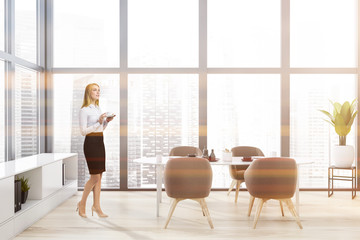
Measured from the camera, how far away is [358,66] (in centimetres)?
594

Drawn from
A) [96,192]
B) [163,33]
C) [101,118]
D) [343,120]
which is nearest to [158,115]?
[163,33]

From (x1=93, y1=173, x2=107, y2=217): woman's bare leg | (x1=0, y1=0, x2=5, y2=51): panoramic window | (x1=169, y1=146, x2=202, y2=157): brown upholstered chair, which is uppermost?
(x1=0, y1=0, x2=5, y2=51): panoramic window

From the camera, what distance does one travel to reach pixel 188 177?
3627 millimetres

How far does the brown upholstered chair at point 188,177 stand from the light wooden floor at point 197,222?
40 centimetres

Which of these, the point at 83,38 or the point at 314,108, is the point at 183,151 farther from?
the point at 83,38

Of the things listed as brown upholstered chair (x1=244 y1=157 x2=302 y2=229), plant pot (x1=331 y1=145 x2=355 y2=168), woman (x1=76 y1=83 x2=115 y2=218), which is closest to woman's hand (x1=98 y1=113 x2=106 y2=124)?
woman (x1=76 y1=83 x2=115 y2=218)

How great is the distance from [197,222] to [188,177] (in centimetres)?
70

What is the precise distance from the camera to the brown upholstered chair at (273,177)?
3586 mm

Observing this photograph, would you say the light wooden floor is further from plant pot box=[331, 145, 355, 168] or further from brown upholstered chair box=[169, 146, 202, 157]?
brown upholstered chair box=[169, 146, 202, 157]

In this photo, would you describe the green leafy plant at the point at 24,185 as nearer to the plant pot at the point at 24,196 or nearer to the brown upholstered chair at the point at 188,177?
the plant pot at the point at 24,196

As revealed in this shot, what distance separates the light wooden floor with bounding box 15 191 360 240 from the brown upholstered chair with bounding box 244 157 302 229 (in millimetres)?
358

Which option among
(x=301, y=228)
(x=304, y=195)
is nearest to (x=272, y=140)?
(x=304, y=195)

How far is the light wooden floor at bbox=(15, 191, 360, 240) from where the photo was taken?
11.6ft

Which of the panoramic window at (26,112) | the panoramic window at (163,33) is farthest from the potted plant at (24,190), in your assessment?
the panoramic window at (163,33)
